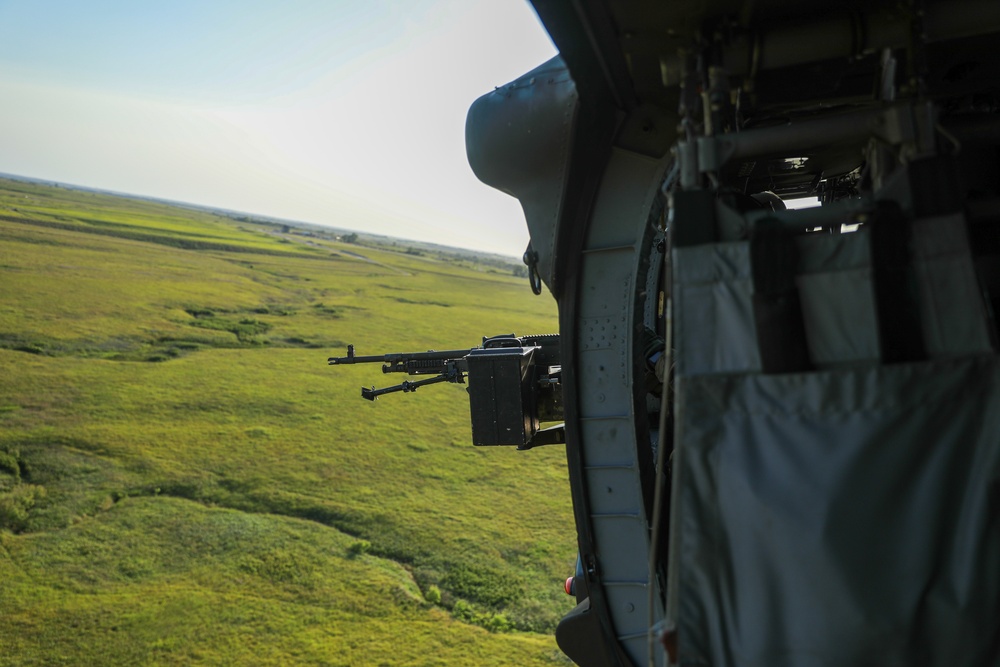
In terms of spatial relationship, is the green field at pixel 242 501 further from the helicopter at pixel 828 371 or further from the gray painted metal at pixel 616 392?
the helicopter at pixel 828 371

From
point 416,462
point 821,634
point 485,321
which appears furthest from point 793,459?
point 485,321

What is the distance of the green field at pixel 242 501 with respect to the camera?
1168 centimetres

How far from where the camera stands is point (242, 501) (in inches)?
655

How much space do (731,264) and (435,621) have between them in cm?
1149

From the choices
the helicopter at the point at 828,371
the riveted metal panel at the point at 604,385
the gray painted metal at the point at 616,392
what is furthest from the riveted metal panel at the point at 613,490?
the helicopter at the point at 828,371

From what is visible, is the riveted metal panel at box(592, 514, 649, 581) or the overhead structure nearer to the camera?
the overhead structure

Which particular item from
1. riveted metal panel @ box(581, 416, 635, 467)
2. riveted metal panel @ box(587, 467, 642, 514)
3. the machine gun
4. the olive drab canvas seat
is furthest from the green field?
the olive drab canvas seat

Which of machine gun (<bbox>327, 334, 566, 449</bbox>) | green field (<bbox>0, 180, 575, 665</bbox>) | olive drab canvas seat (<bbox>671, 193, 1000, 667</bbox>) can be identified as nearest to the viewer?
olive drab canvas seat (<bbox>671, 193, 1000, 667</bbox>)

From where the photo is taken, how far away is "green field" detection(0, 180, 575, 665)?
11.7 meters

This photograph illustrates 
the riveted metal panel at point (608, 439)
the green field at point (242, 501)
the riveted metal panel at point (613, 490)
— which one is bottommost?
the green field at point (242, 501)

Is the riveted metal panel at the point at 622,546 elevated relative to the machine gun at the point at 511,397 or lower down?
lower down

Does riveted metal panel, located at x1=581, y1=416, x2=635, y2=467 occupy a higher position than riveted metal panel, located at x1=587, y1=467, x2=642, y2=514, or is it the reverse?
riveted metal panel, located at x1=581, y1=416, x2=635, y2=467

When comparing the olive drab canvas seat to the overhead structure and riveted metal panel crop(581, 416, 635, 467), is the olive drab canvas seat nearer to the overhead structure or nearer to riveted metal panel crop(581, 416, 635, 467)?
the overhead structure

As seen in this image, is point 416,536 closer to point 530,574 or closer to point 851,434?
point 530,574
